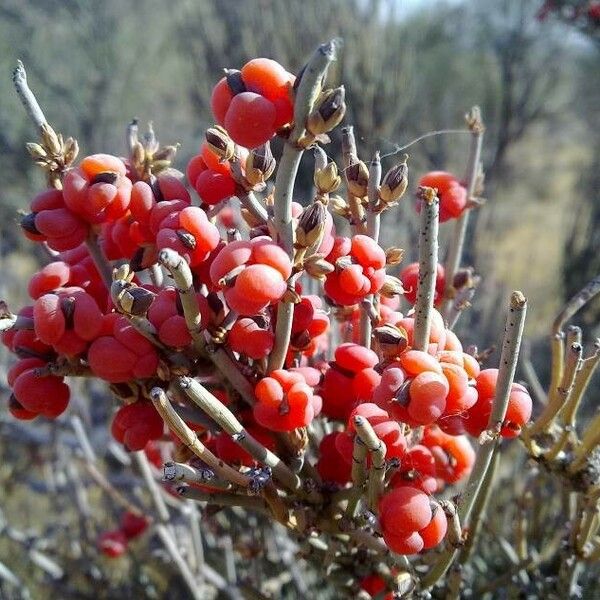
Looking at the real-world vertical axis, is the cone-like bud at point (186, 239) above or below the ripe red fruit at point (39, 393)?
above

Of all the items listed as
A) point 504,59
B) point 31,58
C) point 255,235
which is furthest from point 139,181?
point 504,59

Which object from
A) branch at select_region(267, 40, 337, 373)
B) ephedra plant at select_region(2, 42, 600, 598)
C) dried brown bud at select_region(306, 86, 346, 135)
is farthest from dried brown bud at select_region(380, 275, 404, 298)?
dried brown bud at select_region(306, 86, 346, 135)

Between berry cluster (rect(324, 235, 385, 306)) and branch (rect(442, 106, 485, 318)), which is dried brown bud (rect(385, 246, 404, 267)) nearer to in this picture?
berry cluster (rect(324, 235, 385, 306))

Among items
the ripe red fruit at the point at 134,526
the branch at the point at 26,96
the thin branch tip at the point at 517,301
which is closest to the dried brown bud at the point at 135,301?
the branch at the point at 26,96

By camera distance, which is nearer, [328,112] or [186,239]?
[328,112]

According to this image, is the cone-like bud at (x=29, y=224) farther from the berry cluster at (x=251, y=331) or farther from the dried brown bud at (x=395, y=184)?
the dried brown bud at (x=395, y=184)

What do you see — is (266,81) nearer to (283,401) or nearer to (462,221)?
(283,401)

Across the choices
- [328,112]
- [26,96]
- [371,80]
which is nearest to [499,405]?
[328,112]
